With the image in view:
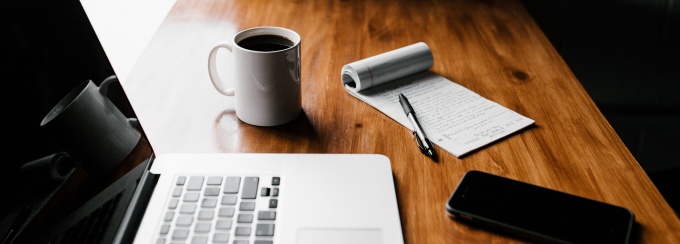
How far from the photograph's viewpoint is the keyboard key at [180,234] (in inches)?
21.2

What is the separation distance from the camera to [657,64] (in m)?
1.42

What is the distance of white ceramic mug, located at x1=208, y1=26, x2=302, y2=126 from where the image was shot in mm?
700

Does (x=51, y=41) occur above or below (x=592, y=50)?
above

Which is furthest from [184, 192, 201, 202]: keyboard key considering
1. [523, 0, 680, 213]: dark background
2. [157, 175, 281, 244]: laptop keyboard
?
[523, 0, 680, 213]: dark background

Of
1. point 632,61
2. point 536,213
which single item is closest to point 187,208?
point 536,213

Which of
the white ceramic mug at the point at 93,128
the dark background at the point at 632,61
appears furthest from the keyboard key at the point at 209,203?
the dark background at the point at 632,61

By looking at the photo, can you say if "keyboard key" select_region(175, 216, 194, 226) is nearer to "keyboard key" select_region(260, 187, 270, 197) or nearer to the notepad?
"keyboard key" select_region(260, 187, 270, 197)

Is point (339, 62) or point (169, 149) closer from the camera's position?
point (169, 149)

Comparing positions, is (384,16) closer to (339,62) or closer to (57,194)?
(339,62)

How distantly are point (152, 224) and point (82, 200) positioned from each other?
0.07m

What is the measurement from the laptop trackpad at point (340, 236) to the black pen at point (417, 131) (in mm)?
177

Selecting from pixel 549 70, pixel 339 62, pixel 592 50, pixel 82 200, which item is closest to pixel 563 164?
pixel 549 70

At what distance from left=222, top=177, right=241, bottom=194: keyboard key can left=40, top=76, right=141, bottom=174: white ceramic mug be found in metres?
0.11

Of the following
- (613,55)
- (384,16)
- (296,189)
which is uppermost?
(296,189)
